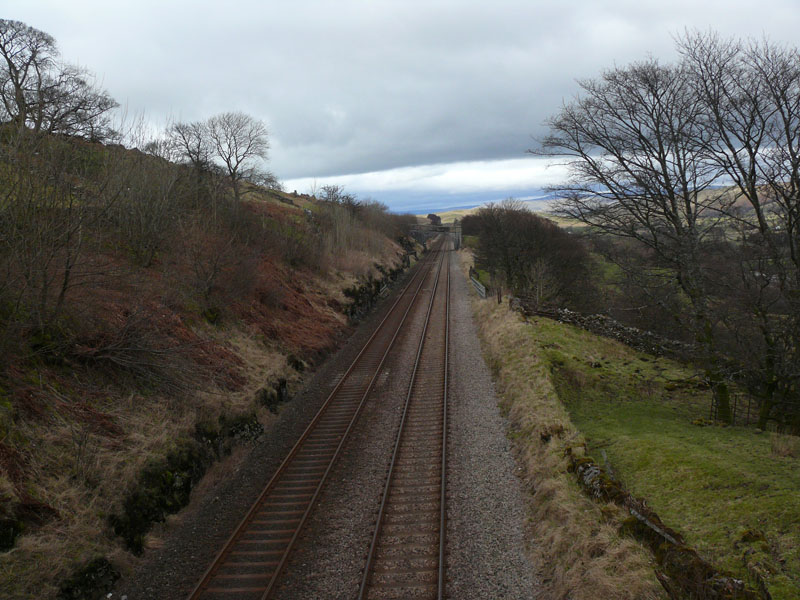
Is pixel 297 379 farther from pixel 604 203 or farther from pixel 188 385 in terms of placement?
pixel 604 203

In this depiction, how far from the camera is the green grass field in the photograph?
6.12 m

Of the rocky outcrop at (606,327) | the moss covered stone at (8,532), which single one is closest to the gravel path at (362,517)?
the moss covered stone at (8,532)

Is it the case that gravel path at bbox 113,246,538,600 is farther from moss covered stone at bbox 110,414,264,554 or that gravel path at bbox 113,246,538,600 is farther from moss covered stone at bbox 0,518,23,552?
moss covered stone at bbox 0,518,23,552

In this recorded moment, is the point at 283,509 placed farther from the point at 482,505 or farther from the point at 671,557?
the point at 671,557

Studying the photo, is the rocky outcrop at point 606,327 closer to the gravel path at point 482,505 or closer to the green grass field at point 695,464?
the green grass field at point 695,464

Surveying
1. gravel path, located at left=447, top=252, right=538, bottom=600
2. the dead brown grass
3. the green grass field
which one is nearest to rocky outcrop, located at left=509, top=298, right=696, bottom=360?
the green grass field

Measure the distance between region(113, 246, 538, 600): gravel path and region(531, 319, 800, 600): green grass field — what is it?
239cm

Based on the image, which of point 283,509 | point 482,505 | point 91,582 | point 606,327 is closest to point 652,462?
point 482,505

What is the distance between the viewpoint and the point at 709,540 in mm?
6641

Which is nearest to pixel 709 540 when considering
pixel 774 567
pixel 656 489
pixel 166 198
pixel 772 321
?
pixel 774 567

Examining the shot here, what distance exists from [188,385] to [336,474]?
483cm

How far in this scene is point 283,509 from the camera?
9508 millimetres

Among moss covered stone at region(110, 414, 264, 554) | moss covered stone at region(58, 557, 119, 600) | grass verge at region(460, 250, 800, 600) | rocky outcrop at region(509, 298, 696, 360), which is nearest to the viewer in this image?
grass verge at region(460, 250, 800, 600)

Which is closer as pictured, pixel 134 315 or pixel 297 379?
pixel 134 315
